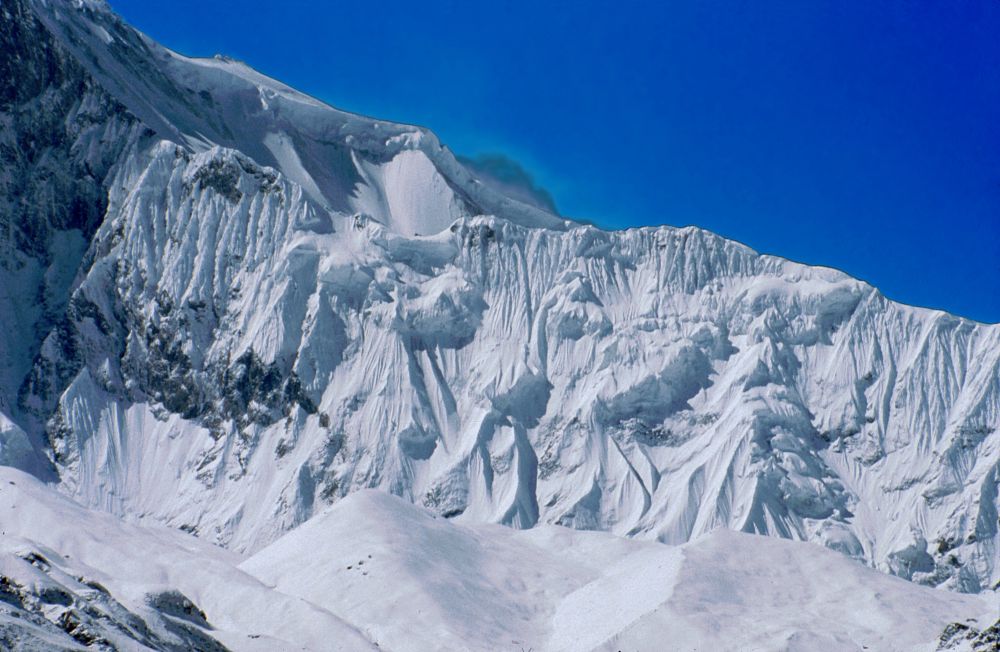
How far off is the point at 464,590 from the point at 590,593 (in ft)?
25.6

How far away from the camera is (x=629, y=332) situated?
177 m

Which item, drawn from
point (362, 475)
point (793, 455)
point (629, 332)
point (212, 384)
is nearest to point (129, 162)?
point (212, 384)

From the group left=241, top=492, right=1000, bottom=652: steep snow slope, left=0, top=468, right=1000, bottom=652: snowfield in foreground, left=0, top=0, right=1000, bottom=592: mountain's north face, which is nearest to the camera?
left=0, top=468, right=1000, bottom=652: snowfield in foreground

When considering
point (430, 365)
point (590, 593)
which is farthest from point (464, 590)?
point (430, 365)

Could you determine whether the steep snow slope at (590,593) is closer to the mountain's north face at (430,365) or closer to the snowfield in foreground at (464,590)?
the snowfield in foreground at (464,590)

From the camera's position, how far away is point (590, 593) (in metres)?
92.8

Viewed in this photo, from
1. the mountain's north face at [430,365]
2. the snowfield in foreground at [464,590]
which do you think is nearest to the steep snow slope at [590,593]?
the snowfield in foreground at [464,590]

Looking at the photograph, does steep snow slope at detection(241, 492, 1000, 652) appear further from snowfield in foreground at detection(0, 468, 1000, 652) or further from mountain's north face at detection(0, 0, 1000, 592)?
mountain's north face at detection(0, 0, 1000, 592)

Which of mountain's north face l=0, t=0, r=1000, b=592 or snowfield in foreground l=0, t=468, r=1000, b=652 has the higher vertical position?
A: mountain's north face l=0, t=0, r=1000, b=592

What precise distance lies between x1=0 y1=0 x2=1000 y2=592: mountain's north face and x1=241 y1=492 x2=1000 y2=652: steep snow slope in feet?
169

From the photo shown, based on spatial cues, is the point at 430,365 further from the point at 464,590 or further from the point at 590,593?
the point at 590,593

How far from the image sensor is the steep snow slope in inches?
3125

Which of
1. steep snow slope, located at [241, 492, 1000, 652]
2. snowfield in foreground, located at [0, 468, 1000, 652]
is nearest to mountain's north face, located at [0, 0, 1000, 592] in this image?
snowfield in foreground, located at [0, 468, 1000, 652]

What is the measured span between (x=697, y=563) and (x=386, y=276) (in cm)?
9369
